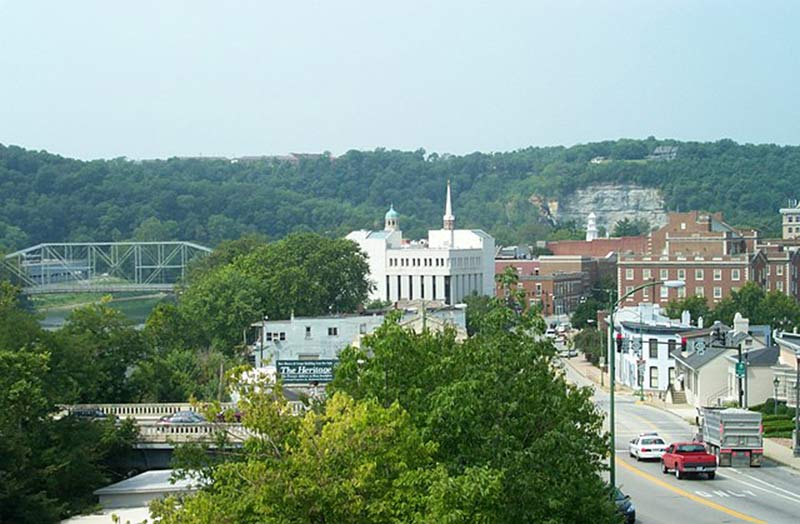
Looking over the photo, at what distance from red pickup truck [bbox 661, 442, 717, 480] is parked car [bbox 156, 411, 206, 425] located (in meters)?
16.0

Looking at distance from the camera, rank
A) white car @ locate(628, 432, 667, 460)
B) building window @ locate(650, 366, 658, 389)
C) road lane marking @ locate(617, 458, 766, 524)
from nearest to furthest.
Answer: road lane marking @ locate(617, 458, 766, 524) → white car @ locate(628, 432, 667, 460) → building window @ locate(650, 366, 658, 389)

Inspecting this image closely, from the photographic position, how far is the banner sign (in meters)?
77.1

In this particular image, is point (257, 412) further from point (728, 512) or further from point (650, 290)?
point (650, 290)

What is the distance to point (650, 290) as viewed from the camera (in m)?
154

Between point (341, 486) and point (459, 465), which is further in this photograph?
point (459, 465)

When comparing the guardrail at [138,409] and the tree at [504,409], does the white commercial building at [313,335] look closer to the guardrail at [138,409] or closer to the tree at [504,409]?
the guardrail at [138,409]

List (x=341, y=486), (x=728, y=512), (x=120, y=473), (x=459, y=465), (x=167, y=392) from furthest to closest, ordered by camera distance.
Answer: (x=167, y=392)
(x=120, y=473)
(x=728, y=512)
(x=459, y=465)
(x=341, y=486)

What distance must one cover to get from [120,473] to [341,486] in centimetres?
2553

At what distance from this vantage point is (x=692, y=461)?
55.0 meters

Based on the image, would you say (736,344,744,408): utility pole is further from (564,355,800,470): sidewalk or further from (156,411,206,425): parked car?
(156,411,206,425): parked car

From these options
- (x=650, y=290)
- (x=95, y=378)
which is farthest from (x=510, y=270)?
(x=650, y=290)

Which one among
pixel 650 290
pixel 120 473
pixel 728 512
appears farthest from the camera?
pixel 650 290

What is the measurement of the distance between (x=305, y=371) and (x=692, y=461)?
27.2 m

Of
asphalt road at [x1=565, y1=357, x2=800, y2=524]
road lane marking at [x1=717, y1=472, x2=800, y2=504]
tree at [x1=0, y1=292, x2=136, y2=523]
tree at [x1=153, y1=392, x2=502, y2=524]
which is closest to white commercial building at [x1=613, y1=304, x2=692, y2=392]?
asphalt road at [x1=565, y1=357, x2=800, y2=524]
